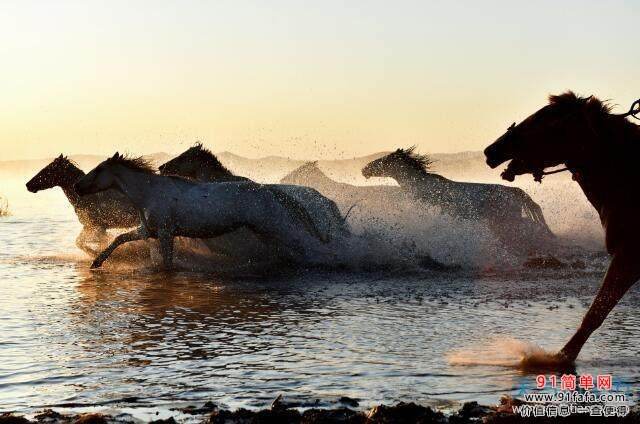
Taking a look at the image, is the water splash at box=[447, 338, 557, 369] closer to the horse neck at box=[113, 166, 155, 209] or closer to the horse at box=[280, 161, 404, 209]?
the horse neck at box=[113, 166, 155, 209]

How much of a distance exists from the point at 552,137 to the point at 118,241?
8645 millimetres

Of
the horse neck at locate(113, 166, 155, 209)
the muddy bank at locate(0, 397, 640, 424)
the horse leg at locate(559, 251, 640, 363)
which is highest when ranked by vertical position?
the horse neck at locate(113, 166, 155, 209)

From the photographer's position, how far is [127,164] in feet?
46.4

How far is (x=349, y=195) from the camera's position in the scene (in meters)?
18.9

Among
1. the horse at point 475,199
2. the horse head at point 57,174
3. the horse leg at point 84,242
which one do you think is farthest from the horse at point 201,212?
the horse at point 475,199

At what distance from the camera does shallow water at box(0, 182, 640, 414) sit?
233 inches

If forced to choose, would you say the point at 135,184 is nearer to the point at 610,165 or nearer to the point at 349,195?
the point at 349,195

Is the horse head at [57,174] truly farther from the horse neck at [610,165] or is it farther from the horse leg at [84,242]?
the horse neck at [610,165]

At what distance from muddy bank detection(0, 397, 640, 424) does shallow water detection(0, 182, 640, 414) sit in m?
0.35

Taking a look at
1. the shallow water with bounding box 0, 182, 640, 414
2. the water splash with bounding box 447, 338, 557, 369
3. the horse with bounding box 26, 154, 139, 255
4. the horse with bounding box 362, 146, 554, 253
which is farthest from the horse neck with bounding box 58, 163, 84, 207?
the water splash with bounding box 447, 338, 557, 369

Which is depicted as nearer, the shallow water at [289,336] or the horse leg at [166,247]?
the shallow water at [289,336]

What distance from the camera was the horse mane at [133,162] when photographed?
14109mm

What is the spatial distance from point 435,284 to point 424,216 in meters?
5.46

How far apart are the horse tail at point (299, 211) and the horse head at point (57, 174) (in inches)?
170
